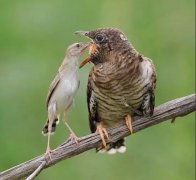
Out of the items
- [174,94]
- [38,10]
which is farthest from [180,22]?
[38,10]

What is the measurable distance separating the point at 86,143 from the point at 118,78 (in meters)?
0.53

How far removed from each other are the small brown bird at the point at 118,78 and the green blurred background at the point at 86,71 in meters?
1.10

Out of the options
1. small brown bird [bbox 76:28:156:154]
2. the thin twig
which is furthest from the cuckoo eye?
the thin twig

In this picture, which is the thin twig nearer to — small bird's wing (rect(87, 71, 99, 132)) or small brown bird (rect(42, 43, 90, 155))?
small brown bird (rect(42, 43, 90, 155))

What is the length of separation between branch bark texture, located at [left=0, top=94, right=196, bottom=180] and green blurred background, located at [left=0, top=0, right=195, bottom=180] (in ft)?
5.13

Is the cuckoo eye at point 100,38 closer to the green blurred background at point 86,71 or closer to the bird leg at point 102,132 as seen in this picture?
the bird leg at point 102,132

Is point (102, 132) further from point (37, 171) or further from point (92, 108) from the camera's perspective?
point (37, 171)

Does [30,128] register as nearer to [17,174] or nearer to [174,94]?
[174,94]

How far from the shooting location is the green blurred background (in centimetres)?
664

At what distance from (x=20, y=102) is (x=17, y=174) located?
1.97 metres

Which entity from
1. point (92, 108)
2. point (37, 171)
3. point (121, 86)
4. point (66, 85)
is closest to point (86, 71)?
point (92, 108)

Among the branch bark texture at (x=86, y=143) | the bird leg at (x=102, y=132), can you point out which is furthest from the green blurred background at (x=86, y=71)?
the branch bark texture at (x=86, y=143)

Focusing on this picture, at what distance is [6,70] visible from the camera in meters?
6.67

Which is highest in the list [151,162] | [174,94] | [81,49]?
[81,49]
